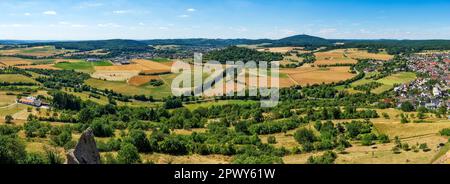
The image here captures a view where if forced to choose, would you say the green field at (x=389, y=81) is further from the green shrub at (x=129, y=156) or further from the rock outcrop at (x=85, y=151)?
the rock outcrop at (x=85, y=151)

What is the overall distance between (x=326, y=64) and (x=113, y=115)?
127448 mm

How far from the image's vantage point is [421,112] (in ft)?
281

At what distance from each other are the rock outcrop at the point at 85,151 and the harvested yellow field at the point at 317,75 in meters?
113

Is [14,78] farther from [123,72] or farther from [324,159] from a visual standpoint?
[324,159]

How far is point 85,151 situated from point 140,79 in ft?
374

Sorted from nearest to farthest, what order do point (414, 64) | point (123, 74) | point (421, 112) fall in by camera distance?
point (421, 112) → point (123, 74) → point (414, 64)

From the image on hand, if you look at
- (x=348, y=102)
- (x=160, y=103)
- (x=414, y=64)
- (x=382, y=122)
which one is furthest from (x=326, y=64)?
(x=382, y=122)

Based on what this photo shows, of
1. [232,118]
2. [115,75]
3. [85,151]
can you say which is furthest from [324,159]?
[115,75]

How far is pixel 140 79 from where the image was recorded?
461ft

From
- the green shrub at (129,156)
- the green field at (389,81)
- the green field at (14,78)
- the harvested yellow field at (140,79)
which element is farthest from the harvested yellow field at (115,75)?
the green shrub at (129,156)

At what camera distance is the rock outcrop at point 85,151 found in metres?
27.4

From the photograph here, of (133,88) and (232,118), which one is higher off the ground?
(133,88)
